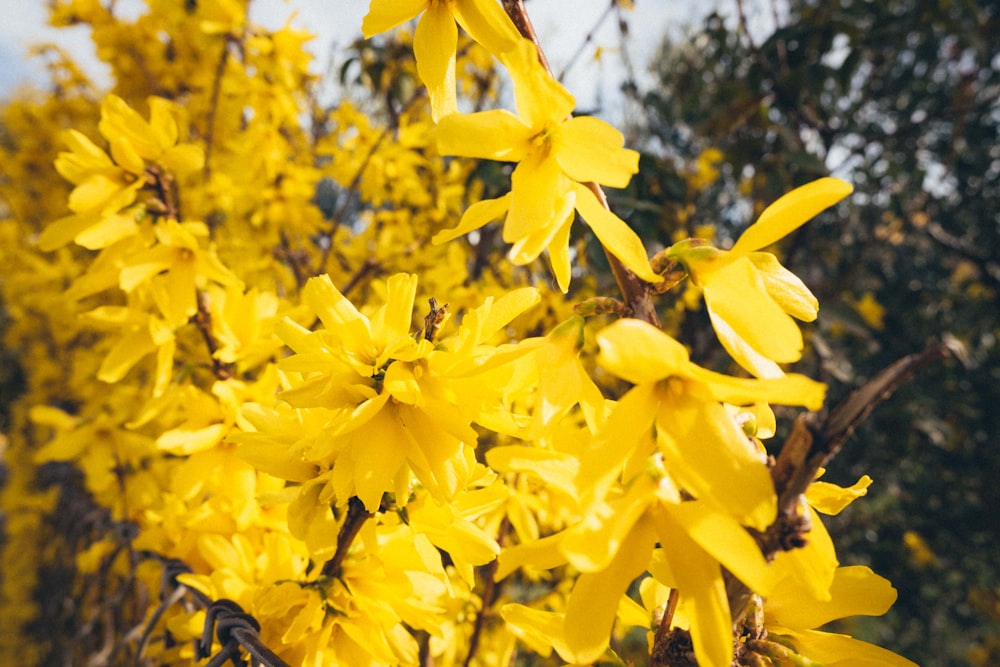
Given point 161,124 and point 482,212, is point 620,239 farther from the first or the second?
point 161,124

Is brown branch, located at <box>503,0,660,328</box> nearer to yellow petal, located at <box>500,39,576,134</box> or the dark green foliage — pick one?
yellow petal, located at <box>500,39,576,134</box>

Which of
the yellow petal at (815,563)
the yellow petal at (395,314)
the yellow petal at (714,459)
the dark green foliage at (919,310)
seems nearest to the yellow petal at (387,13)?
the yellow petal at (395,314)

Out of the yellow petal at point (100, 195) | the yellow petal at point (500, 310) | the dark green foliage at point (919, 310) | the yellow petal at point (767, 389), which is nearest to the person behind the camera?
the yellow petal at point (767, 389)

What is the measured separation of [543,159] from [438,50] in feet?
0.69

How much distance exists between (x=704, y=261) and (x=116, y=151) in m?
1.07

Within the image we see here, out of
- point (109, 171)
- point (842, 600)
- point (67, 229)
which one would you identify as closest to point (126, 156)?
point (109, 171)

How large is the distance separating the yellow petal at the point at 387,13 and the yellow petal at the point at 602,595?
0.55 m

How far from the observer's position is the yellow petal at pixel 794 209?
43 centimetres

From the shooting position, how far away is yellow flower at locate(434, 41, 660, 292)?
50 centimetres

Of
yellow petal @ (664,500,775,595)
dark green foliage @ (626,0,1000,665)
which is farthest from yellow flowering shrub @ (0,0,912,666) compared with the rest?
dark green foliage @ (626,0,1000,665)

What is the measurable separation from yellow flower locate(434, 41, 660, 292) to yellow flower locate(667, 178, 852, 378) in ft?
0.16

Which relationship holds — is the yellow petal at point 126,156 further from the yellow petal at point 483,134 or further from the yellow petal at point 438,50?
the yellow petal at point 483,134

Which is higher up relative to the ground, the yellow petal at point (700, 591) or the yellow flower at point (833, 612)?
the yellow petal at point (700, 591)

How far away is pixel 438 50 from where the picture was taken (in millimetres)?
643
